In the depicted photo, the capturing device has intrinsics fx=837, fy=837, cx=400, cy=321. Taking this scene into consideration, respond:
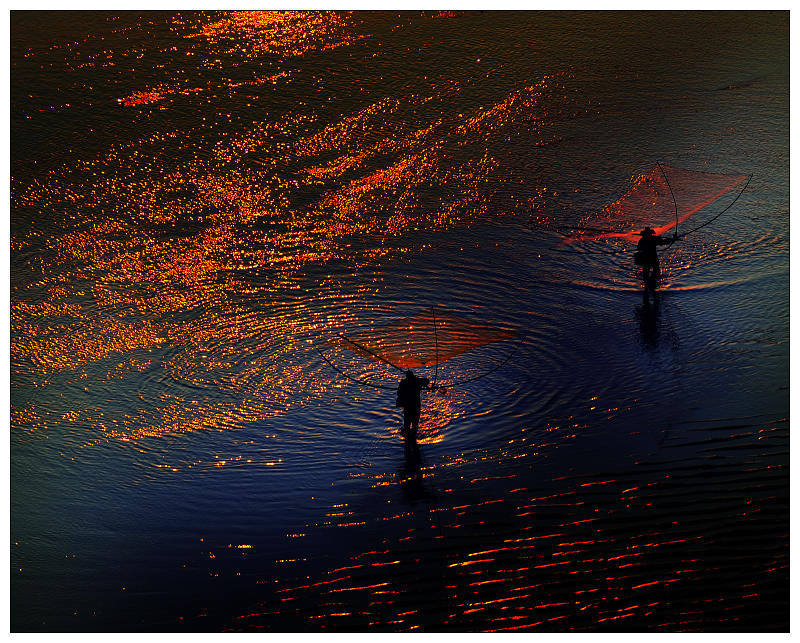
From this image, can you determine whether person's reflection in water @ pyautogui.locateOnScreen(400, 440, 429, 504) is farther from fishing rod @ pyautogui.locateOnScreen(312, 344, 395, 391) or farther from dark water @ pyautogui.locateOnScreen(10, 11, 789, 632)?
fishing rod @ pyautogui.locateOnScreen(312, 344, 395, 391)

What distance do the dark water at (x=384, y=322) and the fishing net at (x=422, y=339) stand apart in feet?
0.95

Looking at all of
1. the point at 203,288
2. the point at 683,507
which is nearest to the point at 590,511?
the point at 683,507

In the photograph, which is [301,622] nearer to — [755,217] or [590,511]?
[590,511]

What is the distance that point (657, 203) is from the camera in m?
15.6

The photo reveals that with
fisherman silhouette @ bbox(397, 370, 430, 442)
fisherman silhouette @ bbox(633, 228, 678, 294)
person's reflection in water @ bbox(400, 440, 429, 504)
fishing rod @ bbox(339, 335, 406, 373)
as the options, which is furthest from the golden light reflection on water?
fisherman silhouette @ bbox(633, 228, 678, 294)

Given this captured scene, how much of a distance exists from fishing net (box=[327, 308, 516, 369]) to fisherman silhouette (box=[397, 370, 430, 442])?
5.15ft

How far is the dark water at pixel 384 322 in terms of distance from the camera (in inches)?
342

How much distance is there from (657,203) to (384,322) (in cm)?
619

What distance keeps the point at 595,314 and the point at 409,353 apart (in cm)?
309

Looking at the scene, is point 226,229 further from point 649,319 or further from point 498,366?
point 649,319

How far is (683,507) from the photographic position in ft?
30.6

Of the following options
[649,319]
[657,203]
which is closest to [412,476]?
[649,319]

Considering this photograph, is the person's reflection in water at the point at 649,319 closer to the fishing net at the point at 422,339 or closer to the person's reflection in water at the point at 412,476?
the fishing net at the point at 422,339

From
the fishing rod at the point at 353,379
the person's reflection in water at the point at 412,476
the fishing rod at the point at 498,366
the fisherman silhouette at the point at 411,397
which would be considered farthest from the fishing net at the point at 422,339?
the person's reflection in water at the point at 412,476
